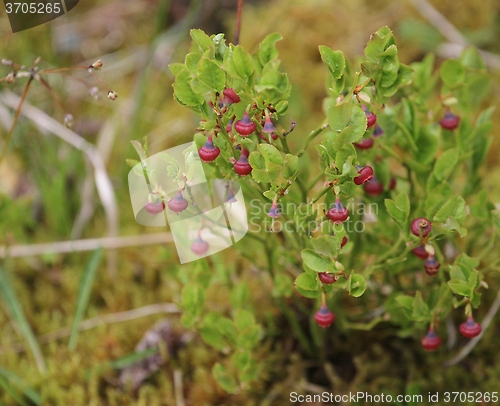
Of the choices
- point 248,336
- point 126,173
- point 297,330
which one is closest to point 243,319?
point 248,336

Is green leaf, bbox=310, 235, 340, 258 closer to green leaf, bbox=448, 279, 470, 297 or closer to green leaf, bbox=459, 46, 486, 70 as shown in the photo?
green leaf, bbox=448, 279, 470, 297

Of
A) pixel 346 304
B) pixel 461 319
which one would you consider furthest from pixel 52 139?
pixel 461 319

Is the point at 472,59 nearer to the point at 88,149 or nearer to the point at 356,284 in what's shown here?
the point at 356,284

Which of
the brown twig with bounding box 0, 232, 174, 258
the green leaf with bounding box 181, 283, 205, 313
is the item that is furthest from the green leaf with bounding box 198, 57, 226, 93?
the brown twig with bounding box 0, 232, 174, 258

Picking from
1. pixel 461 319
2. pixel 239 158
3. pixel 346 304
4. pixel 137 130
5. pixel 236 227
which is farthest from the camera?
pixel 137 130

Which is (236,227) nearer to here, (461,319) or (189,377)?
(189,377)
